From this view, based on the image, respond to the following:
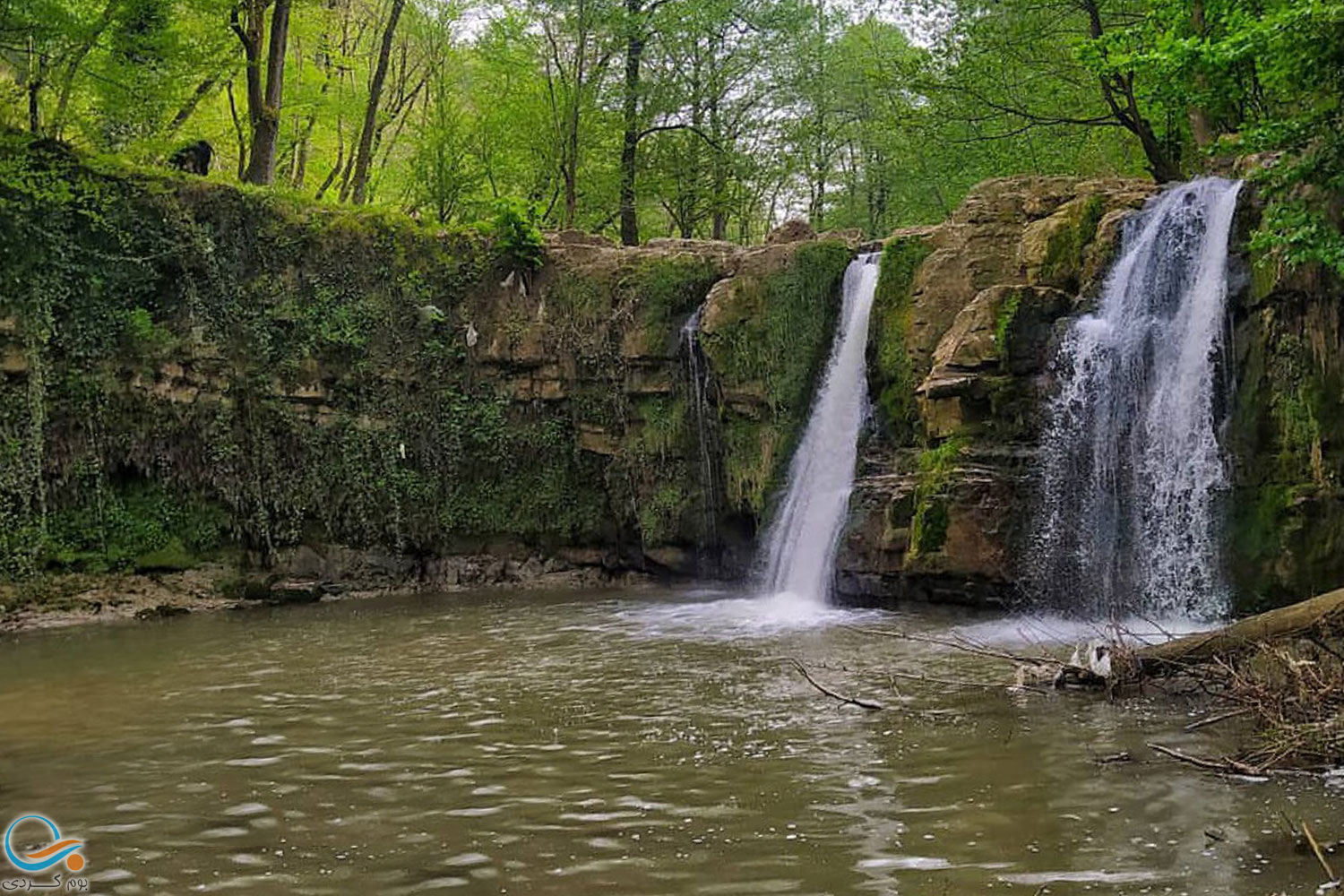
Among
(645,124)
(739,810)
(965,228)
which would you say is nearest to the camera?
(739,810)

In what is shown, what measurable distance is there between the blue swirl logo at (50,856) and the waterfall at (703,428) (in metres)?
12.2

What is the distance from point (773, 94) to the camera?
24.7 metres

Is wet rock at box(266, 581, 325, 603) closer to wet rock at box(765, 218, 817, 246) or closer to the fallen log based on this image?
wet rock at box(765, 218, 817, 246)

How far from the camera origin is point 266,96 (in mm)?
18266

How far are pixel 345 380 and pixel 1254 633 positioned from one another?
14.1 m

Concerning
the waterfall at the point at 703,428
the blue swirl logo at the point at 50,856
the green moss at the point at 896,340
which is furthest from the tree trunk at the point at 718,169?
the blue swirl logo at the point at 50,856

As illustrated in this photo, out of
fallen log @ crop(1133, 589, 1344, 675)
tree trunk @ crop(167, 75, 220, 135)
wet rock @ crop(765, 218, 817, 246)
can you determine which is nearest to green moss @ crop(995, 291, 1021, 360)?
fallen log @ crop(1133, 589, 1344, 675)

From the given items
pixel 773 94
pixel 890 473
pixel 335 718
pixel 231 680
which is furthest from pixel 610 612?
pixel 773 94

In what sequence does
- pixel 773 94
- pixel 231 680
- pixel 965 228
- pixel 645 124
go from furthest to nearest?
pixel 773 94, pixel 645 124, pixel 965 228, pixel 231 680

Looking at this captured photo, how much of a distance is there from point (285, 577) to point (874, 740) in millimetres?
12201

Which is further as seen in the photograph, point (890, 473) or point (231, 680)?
point (890, 473)

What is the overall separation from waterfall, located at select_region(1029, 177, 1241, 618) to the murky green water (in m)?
2.82

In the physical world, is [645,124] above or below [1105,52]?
above

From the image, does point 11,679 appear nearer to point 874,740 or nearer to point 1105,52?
point 874,740
